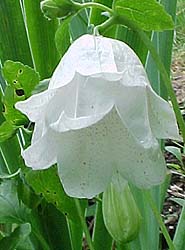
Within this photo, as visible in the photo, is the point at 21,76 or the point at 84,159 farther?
the point at 21,76

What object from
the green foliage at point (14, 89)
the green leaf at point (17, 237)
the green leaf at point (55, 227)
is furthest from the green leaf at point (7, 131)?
the green leaf at point (55, 227)

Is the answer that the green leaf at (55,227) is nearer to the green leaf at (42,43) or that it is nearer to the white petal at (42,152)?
the green leaf at (42,43)

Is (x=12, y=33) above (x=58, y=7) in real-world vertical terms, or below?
below

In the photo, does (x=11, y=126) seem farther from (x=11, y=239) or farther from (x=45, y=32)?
(x=45, y=32)

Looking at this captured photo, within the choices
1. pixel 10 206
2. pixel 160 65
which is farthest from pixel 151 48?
pixel 10 206

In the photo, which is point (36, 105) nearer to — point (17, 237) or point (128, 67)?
point (128, 67)

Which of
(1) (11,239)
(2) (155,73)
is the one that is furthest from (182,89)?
(1) (11,239)

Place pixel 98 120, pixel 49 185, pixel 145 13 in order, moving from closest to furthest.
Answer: pixel 98 120
pixel 145 13
pixel 49 185

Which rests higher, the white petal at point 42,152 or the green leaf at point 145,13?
the green leaf at point 145,13
